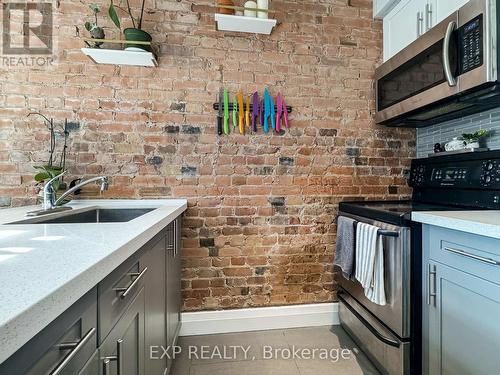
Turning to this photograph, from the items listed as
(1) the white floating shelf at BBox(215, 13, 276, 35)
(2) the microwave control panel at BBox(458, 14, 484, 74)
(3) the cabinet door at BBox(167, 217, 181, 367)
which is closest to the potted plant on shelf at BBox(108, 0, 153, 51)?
(1) the white floating shelf at BBox(215, 13, 276, 35)

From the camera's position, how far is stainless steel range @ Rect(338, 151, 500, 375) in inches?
51.9

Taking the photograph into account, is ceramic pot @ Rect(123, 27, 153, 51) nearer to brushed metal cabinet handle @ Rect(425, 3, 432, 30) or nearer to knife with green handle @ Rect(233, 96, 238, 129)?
knife with green handle @ Rect(233, 96, 238, 129)

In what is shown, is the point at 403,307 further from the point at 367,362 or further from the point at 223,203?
the point at 223,203

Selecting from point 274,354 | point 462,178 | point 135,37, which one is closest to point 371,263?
point 462,178

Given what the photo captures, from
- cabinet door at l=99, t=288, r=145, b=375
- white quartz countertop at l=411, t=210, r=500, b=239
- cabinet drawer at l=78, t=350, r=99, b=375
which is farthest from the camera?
white quartz countertop at l=411, t=210, r=500, b=239

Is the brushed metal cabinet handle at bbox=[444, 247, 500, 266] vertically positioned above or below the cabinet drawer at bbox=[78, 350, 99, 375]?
above

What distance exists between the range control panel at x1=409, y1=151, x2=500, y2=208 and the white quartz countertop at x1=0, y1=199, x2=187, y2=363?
165cm

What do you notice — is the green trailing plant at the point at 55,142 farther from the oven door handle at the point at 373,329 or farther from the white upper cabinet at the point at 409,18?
the white upper cabinet at the point at 409,18

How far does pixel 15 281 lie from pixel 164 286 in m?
0.94

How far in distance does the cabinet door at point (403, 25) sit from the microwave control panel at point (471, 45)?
0.41 meters

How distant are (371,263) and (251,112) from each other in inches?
50.1

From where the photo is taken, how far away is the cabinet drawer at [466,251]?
3.13ft

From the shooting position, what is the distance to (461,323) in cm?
108

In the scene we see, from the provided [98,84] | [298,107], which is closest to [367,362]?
[298,107]
